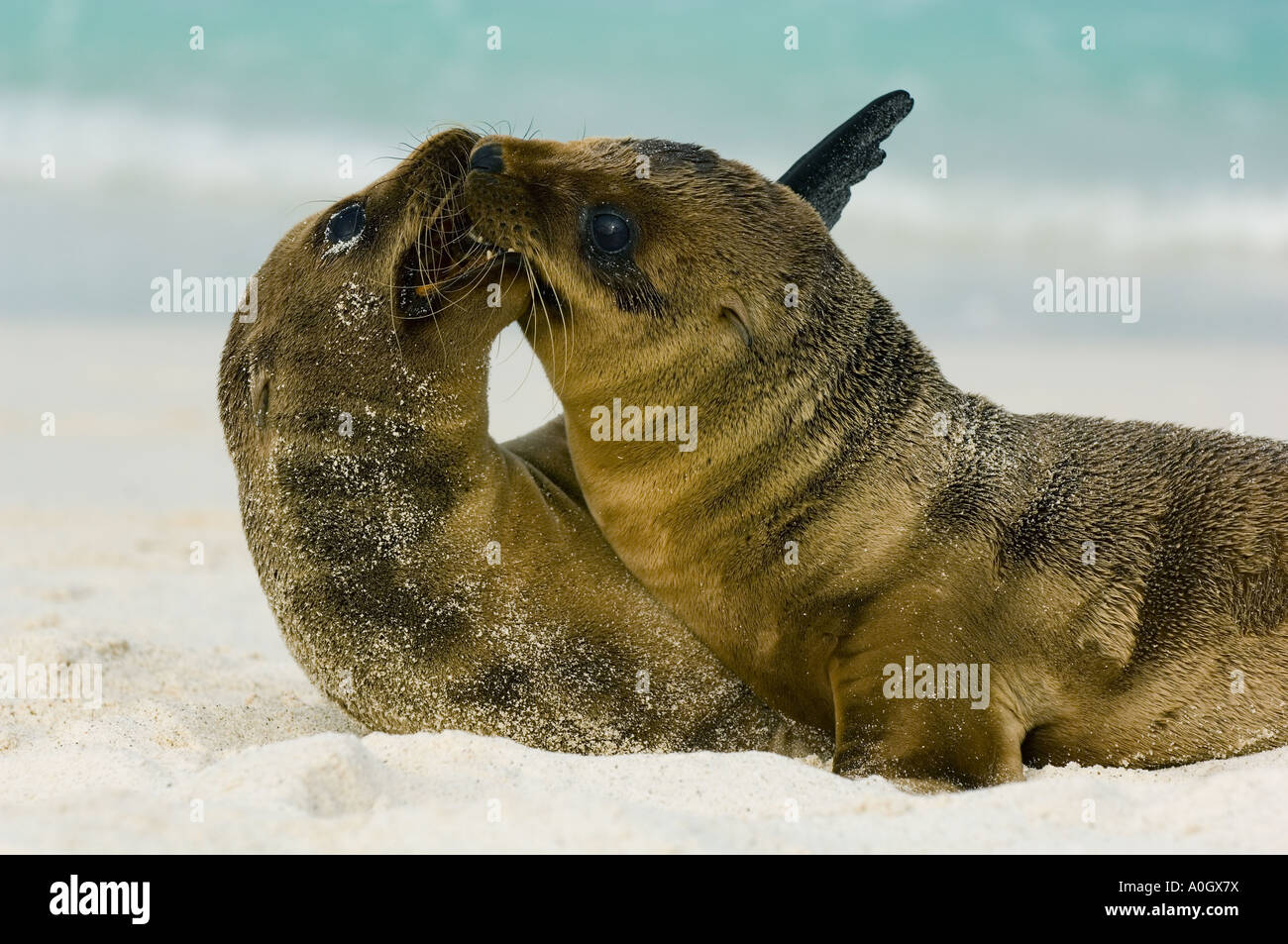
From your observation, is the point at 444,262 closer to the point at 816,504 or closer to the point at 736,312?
the point at 736,312

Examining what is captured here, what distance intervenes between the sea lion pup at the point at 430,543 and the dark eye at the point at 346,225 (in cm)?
1

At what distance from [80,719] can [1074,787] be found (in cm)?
419

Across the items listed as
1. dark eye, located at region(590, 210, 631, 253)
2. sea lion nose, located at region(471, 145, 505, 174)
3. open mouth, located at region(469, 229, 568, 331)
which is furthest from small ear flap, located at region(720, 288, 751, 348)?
sea lion nose, located at region(471, 145, 505, 174)

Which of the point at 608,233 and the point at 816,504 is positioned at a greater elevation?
the point at 608,233

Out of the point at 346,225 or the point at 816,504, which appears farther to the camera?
the point at 346,225

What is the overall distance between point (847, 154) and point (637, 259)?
2148 millimetres

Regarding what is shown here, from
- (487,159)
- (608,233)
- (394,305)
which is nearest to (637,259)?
(608,233)

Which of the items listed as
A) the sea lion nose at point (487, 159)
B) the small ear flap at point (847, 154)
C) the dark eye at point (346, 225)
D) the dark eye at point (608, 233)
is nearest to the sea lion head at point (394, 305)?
the dark eye at point (346, 225)

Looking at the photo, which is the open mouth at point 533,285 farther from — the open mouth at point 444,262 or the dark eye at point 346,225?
the dark eye at point 346,225

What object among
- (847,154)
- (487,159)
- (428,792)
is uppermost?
(847,154)

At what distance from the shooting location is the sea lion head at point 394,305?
5.75 meters

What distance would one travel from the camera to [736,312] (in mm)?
5734

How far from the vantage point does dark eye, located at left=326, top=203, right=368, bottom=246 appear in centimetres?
594
